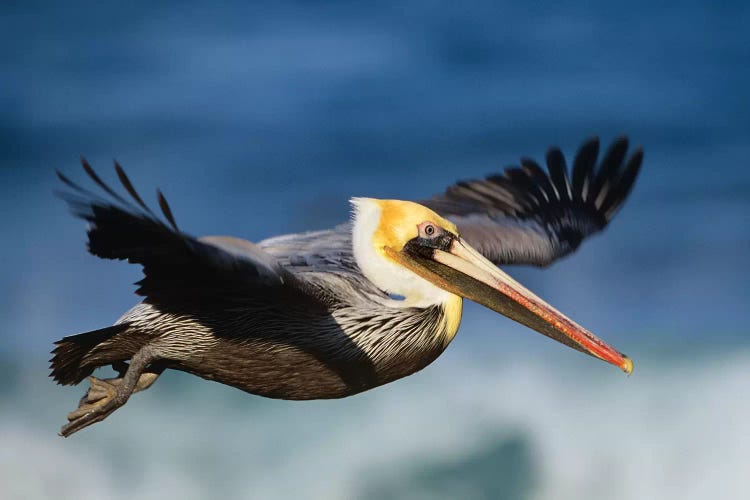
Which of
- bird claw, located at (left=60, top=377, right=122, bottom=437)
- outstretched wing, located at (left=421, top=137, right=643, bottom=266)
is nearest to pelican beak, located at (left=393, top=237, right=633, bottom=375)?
outstretched wing, located at (left=421, top=137, right=643, bottom=266)

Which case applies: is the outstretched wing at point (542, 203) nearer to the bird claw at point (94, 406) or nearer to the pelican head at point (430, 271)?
the pelican head at point (430, 271)

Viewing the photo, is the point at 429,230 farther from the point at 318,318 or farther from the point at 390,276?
the point at 318,318

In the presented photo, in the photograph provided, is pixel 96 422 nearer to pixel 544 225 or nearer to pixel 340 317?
pixel 340 317

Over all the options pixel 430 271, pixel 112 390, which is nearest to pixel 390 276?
pixel 430 271

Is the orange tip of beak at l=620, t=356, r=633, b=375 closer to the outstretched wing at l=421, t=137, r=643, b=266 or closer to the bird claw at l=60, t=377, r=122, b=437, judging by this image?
the outstretched wing at l=421, t=137, r=643, b=266

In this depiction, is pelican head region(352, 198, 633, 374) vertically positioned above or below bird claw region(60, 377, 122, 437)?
above

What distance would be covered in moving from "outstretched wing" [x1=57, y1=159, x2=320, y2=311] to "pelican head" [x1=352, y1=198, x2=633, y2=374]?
955 mm

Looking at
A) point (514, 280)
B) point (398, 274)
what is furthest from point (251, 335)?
point (514, 280)

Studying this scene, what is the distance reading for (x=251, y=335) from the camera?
28.7ft

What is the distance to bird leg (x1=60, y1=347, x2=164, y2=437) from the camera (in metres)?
8.85

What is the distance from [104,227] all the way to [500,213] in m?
5.60

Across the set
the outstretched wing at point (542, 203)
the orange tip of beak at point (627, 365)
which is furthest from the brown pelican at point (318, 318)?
the outstretched wing at point (542, 203)

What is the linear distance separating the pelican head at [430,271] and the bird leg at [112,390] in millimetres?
1838

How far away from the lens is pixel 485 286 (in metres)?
9.20
